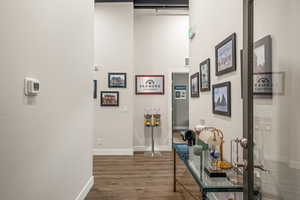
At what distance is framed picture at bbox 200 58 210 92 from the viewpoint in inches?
102

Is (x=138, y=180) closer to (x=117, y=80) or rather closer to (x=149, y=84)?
(x=117, y=80)

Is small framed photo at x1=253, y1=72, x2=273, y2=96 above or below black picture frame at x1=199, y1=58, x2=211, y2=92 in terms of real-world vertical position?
below

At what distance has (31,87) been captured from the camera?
1.44 meters

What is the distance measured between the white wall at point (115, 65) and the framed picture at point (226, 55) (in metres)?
3.11

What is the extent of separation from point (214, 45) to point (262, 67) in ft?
4.28

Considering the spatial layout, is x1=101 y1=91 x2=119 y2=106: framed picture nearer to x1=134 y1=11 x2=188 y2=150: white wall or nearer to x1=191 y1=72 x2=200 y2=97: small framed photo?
x1=134 y1=11 x2=188 y2=150: white wall

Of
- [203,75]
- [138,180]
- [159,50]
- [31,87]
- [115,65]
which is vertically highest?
[159,50]

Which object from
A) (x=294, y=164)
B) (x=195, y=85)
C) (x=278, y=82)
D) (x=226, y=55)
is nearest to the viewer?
(x=294, y=164)

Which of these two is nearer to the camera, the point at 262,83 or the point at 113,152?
the point at 262,83

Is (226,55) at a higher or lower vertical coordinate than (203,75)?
higher

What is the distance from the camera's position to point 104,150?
198 inches

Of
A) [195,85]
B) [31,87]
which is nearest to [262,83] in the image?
[31,87]

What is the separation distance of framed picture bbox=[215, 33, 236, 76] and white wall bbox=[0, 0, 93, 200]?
165 centimetres

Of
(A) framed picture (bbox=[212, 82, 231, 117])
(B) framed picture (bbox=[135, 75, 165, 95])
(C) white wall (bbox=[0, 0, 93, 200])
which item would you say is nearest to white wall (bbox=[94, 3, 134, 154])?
(B) framed picture (bbox=[135, 75, 165, 95])
